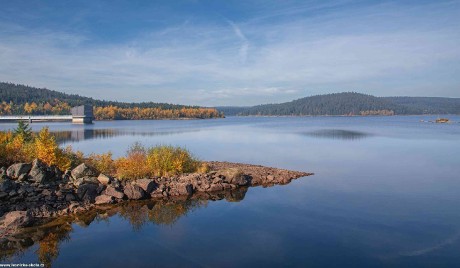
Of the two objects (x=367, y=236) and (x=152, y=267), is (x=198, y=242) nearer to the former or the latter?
(x=152, y=267)

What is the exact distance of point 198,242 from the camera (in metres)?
17.1

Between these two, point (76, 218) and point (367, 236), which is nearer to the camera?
point (367, 236)

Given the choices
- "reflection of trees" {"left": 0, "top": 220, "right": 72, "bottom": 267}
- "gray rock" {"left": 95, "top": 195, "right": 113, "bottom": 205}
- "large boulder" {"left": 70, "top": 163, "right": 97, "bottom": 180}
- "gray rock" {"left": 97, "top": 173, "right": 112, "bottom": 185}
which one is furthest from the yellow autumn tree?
"reflection of trees" {"left": 0, "top": 220, "right": 72, "bottom": 267}

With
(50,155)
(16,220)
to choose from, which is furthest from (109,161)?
(16,220)

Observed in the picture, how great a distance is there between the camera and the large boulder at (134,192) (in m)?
24.0

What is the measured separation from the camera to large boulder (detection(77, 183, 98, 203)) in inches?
901

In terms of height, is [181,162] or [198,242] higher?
[181,162]

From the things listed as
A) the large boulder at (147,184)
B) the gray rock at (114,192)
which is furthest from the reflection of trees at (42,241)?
the large boulder at (147,184)

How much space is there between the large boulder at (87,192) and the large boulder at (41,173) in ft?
7.90

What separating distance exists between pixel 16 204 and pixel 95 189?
4430 millimetres

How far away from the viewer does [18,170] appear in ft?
76.2

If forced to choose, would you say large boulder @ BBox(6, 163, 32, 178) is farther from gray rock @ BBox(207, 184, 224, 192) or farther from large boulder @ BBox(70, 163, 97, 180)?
gray rock @ BBox(207, 184, 224, 192)

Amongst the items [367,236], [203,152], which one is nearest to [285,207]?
[367,236]

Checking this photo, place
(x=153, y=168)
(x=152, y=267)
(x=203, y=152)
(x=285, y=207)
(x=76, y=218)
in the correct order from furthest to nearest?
(x=203, y=152) → (x=153, y=168) → (x=285, y=207) → (x=76, y=218) → (x=152, y=267)
